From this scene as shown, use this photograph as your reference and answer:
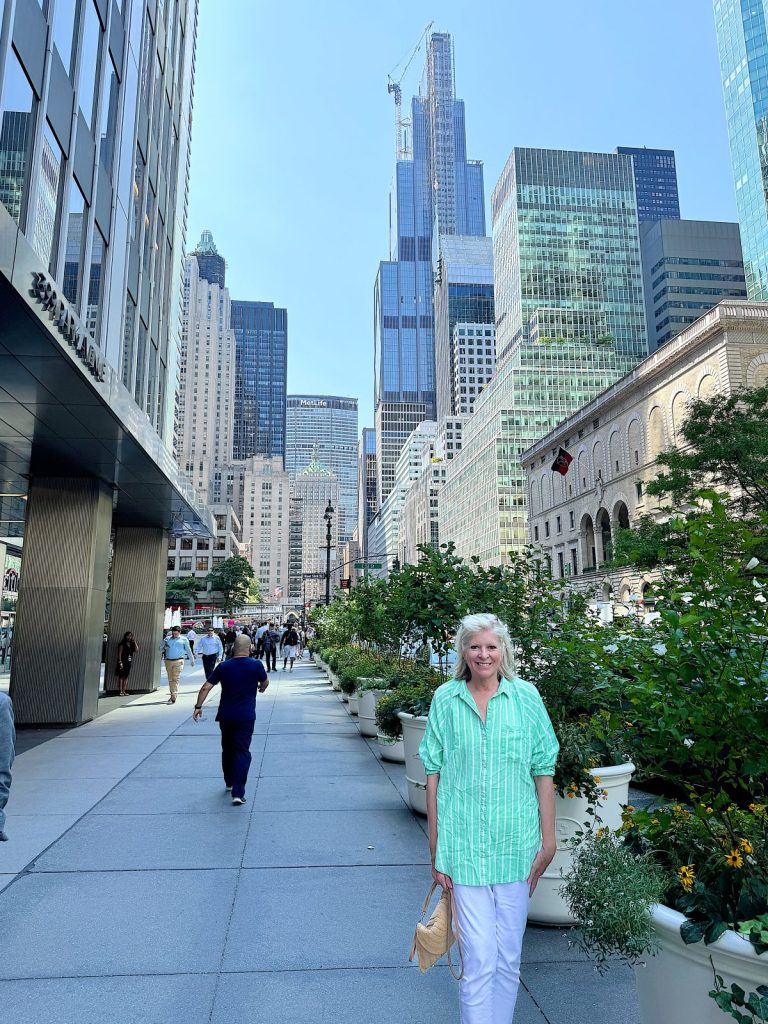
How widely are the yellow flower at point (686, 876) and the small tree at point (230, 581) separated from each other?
3990 inches

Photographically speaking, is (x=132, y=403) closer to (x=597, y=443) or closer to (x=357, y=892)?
(x=357, y=892)

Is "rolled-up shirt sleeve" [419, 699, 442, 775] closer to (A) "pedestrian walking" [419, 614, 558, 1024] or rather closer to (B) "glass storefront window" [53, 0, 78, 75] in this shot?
(A) "pedestrian walking" [419, 614, 558, 1024]

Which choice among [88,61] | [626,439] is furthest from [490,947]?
[626,439]

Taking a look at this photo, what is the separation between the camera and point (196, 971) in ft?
13.2

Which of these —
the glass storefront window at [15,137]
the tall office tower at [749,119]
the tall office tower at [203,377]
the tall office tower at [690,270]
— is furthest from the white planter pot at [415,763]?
the tall office tower at [203,377]

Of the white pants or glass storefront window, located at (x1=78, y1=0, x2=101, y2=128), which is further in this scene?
glass storefront window, located at (x1=78, y1=0, x2=101, y2=128)

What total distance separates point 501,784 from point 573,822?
79.2 inches

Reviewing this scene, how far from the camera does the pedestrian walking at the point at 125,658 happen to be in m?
19.2

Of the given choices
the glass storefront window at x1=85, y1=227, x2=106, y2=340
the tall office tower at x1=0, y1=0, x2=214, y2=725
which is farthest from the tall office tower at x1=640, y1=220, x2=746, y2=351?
the glass storefront window at x1=85, y1=227, x2=106, y2=340

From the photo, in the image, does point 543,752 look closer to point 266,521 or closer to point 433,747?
point 433,747

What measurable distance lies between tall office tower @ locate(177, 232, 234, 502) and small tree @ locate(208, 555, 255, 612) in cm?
6436

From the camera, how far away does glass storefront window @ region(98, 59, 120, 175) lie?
13.8 m

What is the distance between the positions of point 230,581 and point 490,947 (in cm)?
10151

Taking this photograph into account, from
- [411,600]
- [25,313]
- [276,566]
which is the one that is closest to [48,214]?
[25,313]
